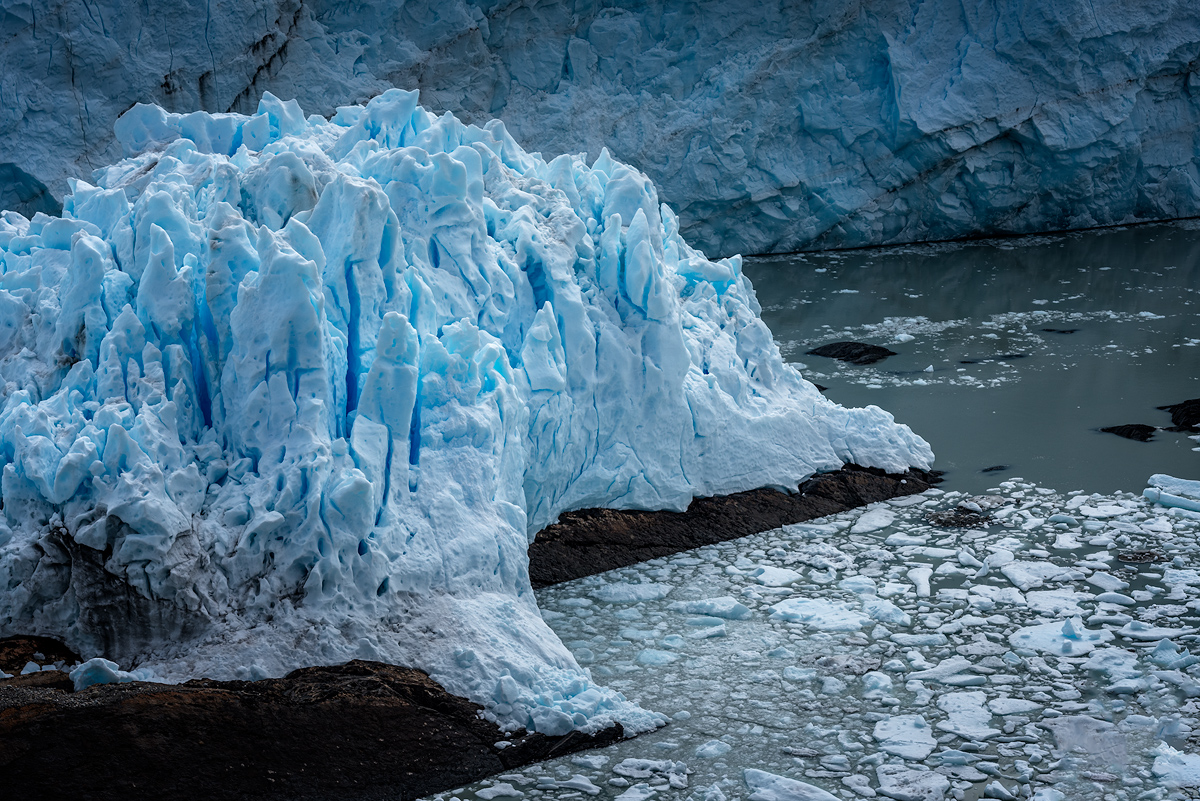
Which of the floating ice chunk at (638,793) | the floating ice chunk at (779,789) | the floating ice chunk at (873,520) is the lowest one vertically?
the floating ice chunk at (779,789)

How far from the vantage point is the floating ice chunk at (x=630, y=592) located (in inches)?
147

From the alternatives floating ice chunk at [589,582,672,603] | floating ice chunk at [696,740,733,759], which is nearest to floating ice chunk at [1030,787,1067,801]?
floating ice chunk at [696,740,733,759]

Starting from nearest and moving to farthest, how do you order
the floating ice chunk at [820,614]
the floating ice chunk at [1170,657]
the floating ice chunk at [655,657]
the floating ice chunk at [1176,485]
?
the floating ice chunk at [1170,657]
the floating ice chunk at [655,657]
the floating ice chunk at [820,614]
the floating ice chunk at [1176,485]

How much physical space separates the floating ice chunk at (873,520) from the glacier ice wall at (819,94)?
24.4ft

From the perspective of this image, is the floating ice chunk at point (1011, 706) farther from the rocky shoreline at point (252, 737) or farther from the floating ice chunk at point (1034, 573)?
the rocky shoreline at point (252, 737)

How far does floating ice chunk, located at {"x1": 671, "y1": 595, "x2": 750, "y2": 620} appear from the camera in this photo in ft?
11.7

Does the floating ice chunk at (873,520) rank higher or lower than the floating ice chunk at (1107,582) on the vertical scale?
higher

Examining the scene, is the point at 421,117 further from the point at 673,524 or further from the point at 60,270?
the point at 673,524

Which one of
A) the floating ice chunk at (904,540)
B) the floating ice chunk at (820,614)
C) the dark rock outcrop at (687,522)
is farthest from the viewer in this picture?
the floating ice chunk at (904,540)

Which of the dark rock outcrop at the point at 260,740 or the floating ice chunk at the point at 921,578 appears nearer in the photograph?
the dark rock outcrop at the point at 260,740

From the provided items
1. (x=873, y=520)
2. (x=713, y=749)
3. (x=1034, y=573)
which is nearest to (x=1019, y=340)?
(x=873, y=520)

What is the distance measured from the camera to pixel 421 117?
15.1 ft

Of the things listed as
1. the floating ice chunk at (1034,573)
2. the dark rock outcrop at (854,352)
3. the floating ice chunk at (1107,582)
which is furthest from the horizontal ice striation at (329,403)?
the dark rock outcrop at (854,352)

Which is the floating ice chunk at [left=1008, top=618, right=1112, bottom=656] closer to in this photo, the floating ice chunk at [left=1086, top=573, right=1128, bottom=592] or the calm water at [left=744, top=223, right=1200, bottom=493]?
the floating ice chunk at [left=1086, top=573, right=1128, bottom=592]
